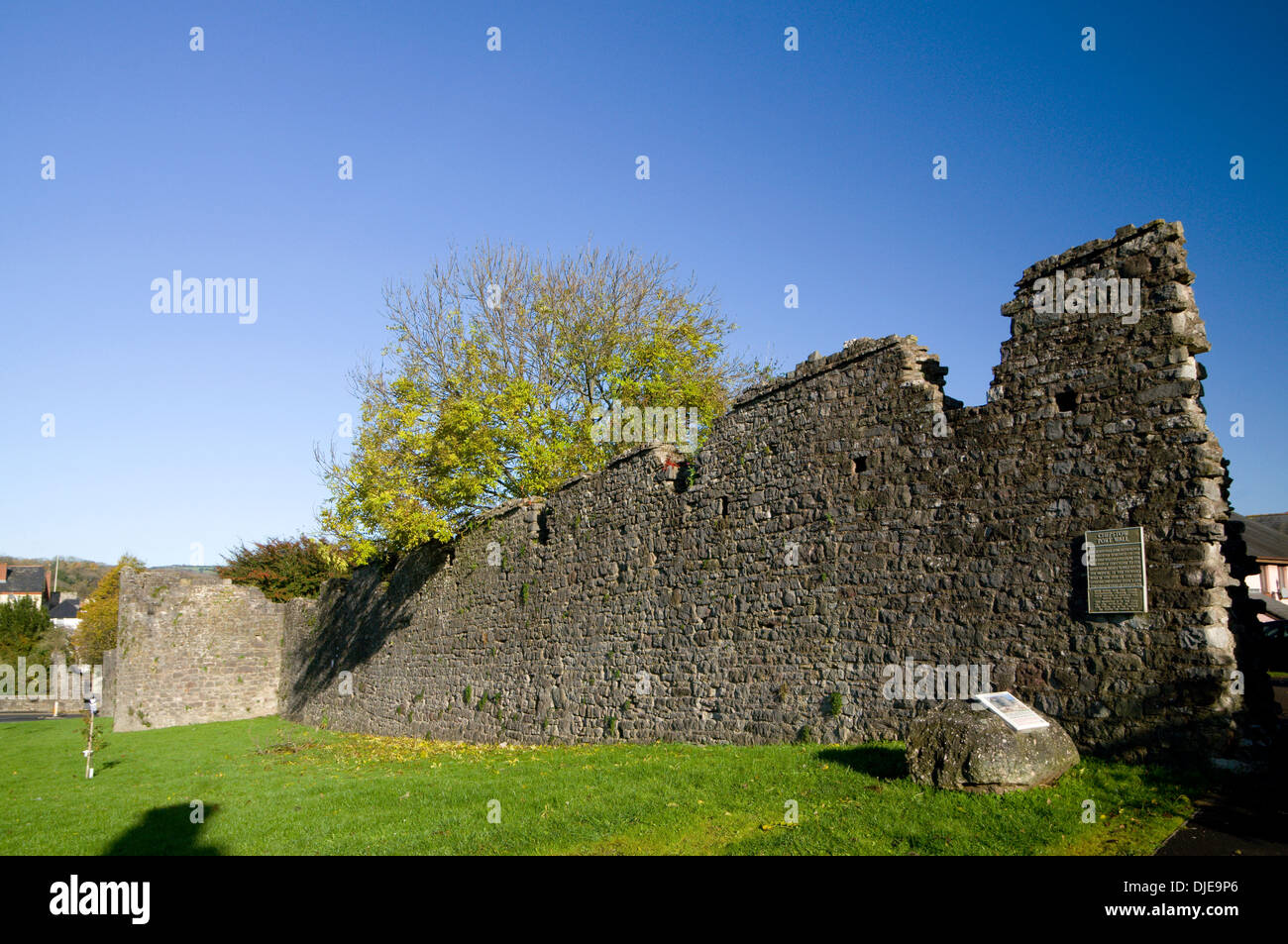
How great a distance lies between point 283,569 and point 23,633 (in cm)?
3264

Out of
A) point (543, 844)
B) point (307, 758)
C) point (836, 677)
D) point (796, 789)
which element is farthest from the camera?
point (307, 758)

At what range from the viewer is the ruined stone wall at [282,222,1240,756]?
7.52m

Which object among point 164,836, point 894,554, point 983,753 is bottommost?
point 164,836

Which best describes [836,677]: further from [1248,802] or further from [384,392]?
[384,392]

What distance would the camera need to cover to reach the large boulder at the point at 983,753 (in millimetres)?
6820

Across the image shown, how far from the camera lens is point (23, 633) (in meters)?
51.2

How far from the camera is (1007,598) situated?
8625mm

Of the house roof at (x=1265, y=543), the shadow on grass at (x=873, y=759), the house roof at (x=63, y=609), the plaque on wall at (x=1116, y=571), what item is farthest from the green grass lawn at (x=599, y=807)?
the house roof at (x=63, y=609)

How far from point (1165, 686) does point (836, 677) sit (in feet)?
12.2

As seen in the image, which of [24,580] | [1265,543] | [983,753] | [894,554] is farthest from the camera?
[24,580]

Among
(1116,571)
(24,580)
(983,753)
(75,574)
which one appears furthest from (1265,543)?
(75,574)

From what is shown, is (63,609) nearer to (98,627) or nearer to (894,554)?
(98,627)

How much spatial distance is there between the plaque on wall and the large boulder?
1.24m
